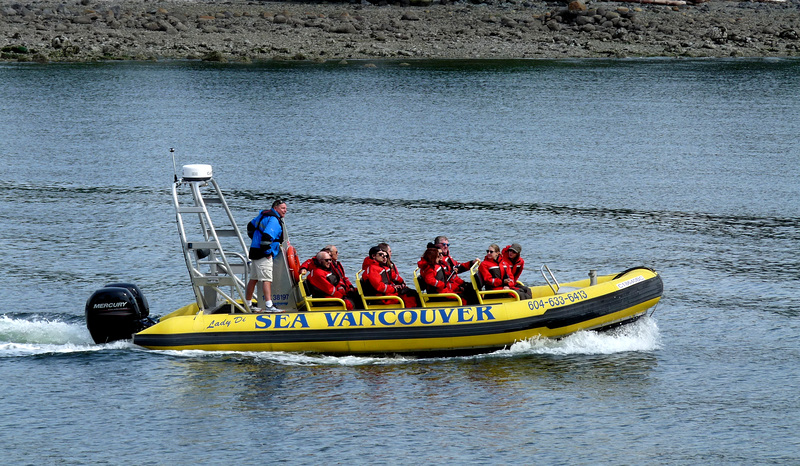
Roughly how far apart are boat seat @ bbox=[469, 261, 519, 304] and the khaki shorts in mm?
2851

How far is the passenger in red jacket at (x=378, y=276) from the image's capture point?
1437 centimetres

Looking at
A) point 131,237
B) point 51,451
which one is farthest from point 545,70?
point 51,451

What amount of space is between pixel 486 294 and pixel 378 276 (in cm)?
166

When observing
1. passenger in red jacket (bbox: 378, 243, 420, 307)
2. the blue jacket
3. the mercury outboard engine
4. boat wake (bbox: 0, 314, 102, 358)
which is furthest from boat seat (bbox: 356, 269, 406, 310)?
boat wake (bbox: 0, 314, 102, 358)

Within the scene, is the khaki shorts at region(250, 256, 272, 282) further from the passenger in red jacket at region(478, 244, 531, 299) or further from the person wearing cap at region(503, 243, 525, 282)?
the person wearing cap at region(503, 243, 525, 282)

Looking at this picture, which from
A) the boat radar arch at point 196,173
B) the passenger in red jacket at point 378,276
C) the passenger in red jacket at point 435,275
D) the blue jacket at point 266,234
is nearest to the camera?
the boat radar arch at point 196,173

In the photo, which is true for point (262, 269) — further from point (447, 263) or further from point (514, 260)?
point (514, 260)

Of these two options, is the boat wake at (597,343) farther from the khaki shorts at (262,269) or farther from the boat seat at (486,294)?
the khaki shorts at (262,269)

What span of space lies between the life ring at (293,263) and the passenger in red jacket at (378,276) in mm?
938

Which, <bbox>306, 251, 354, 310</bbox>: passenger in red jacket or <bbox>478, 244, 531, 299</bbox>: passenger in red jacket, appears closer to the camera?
<bbox>306, 251, 354, 310</bbox>: passenger in red jacket

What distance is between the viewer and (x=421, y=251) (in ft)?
69.4

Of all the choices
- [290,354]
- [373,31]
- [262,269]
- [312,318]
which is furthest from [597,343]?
[373,31]

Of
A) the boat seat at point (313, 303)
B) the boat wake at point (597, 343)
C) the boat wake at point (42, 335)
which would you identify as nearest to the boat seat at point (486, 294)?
the boat wake at point (597, 343)

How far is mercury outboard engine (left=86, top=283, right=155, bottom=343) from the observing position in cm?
1438
